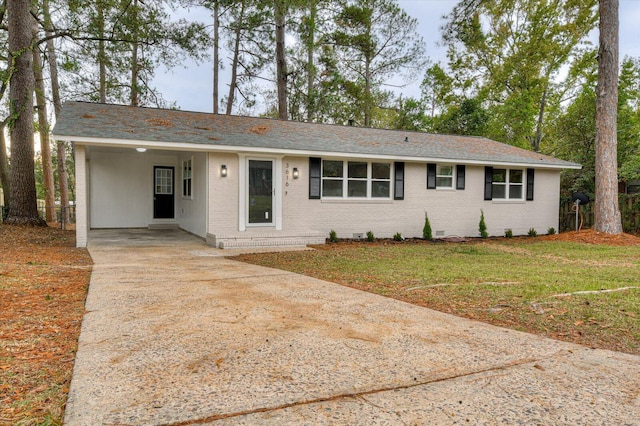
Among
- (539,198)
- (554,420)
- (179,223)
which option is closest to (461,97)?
(539,198)

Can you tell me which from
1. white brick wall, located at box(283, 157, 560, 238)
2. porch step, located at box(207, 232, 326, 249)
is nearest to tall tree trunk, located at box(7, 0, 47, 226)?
porch step, located at box(207, 232, 326, 249)

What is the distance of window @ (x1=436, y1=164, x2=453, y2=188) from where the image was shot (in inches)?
505

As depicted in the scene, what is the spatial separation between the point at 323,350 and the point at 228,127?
31.7ft

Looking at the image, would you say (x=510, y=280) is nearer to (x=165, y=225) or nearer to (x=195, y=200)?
(x=195, y=200)

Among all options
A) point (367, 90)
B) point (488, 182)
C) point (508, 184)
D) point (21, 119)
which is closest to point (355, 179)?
point (488, 182)

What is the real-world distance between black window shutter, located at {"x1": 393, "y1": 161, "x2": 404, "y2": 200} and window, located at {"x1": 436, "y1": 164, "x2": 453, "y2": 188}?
1.36 meters

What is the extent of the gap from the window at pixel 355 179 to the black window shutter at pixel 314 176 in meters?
0.25

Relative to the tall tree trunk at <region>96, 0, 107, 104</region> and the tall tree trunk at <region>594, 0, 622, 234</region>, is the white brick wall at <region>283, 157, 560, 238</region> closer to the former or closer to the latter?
the tall tree trunk at <region>594, 0, 622, 234</region>

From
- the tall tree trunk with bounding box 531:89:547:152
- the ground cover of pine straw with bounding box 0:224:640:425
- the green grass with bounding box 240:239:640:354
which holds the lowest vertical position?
the green grass with bounding box 240:239:640:354

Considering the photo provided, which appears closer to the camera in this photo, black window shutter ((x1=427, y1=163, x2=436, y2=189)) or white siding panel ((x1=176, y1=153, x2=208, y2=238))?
white siding panel ((x1=176, y1=153, x2=208, y2=238))

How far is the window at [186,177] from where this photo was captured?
39.9 feet

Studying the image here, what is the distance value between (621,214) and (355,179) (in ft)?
34.8

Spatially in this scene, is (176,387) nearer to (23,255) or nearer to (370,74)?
(23,255)

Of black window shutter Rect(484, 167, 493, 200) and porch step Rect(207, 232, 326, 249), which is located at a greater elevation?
black window shutter Rect(484, 167, 493, 200)
